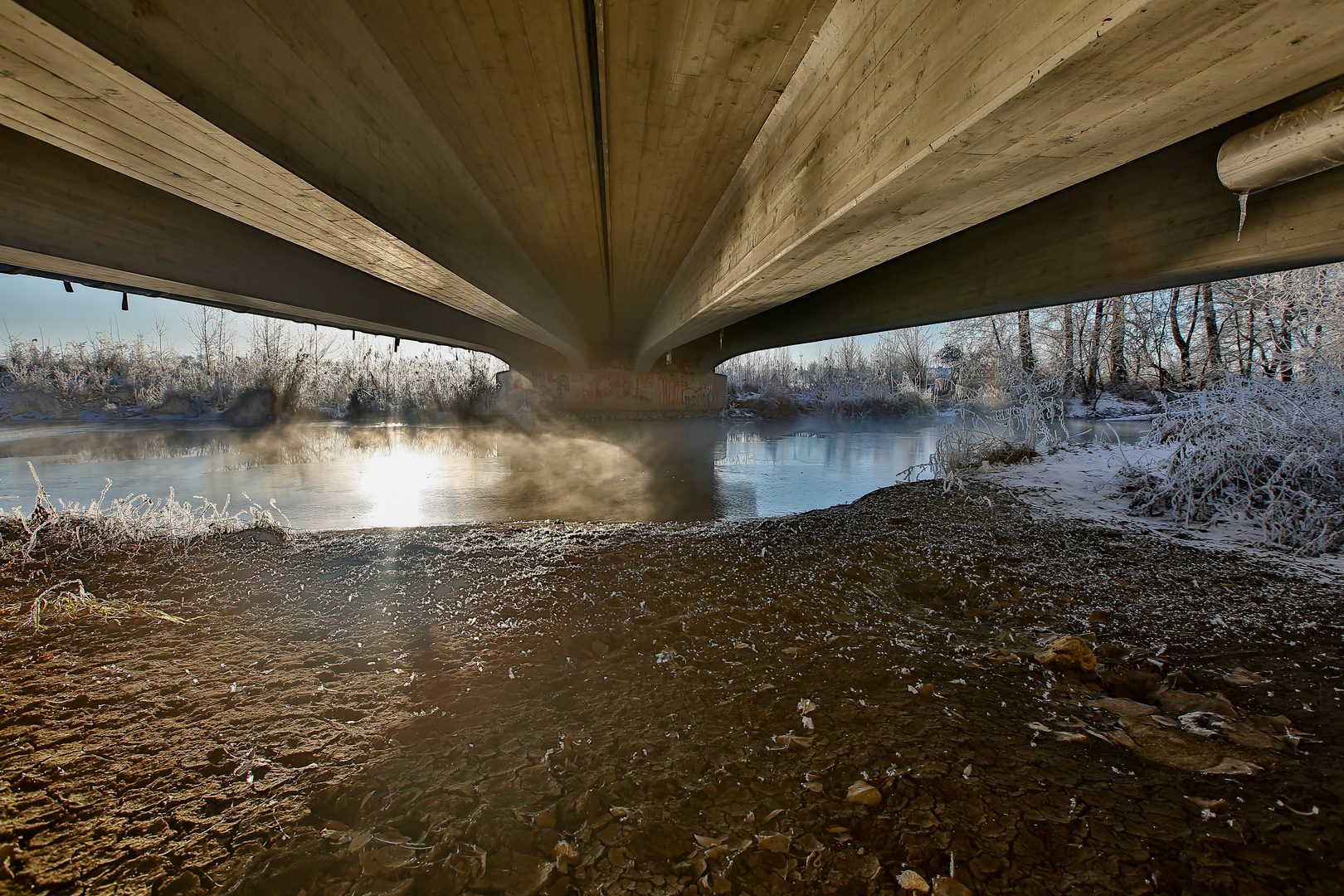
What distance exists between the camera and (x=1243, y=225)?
4777 mm

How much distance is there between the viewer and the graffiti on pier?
23.7m

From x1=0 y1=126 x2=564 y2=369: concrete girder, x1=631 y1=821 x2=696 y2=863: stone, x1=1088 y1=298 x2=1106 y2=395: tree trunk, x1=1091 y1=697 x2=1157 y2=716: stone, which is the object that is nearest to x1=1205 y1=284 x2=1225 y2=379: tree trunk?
x1=1088 y1=298 x2=1106 y2=395: tree trunk

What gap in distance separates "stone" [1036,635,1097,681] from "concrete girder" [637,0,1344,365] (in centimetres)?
261

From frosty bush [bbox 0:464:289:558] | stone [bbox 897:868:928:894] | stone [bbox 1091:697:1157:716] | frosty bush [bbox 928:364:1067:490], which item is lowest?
stone [bbox 897:868:928:894]

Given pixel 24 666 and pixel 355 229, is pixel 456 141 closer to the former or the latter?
pixel 355 229

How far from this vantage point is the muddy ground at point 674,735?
166 centimetres

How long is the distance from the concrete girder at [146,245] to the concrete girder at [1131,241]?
34.3 ft

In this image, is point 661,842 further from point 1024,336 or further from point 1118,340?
point 1118,340

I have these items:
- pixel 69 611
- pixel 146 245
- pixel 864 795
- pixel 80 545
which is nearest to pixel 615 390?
pixel 146 245

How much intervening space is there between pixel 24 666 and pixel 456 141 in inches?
203

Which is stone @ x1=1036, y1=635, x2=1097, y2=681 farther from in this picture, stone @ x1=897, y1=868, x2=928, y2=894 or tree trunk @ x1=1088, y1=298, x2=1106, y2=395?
tree trunk @ x1=1088, y1=298, x2=1106, y2=395

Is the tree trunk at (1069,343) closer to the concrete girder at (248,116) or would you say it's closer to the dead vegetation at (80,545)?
the concrete girder at (248,116)

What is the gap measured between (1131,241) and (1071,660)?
17.5 feet

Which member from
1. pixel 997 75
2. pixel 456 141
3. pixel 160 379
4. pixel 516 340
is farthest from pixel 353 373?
pixel 997 75
